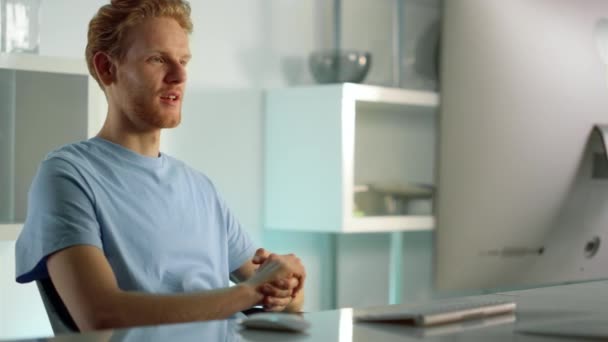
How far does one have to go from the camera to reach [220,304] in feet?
5.50

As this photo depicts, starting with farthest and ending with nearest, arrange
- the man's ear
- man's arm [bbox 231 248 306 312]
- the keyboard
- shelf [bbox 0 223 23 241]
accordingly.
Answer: shelf [bbox 0 223 23 241] → the man's ear → man's arm [bbox 231 248 306 312] → the keyboard

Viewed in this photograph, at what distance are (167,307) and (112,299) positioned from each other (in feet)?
0.30

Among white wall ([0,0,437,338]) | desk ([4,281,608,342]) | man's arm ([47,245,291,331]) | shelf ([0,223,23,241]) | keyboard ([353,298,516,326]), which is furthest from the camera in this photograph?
white wall ([0,0,437,338])

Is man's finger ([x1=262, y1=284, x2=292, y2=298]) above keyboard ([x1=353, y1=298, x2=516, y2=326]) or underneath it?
underneath

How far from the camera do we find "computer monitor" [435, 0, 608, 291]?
5.53 ft

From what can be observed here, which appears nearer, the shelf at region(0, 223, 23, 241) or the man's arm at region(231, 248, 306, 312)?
the man's arm at region(231, 248, 306, 312)

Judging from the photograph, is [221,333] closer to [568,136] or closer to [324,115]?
[568,136]

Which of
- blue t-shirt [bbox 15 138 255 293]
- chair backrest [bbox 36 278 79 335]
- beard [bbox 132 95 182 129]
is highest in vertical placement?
beard [bbox 132 95 182 129]

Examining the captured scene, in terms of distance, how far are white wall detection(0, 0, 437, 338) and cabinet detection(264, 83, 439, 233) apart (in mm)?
82

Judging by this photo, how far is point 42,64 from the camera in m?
2.57

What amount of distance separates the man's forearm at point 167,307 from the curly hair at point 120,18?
578mm

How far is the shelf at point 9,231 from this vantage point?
248 cm

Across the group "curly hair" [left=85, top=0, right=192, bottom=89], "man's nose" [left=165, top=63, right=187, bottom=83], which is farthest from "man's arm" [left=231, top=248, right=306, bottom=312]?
"curly hair" [left=85, top=0, right=192, bottom=89]

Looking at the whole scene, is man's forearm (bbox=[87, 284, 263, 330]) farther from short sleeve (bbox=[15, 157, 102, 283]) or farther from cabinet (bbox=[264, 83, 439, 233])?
cabinet (bbox=[264, 83, 439, 233])
